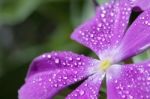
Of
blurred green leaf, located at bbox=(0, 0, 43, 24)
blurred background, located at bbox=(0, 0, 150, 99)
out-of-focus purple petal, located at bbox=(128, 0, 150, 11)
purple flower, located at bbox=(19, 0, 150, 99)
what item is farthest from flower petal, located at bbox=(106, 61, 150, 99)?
blurred green leaf, located at bbox=(0, 0, 43, 24)

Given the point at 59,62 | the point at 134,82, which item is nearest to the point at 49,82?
the point at 59,62

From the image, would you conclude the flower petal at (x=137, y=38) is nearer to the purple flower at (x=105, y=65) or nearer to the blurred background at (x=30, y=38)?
the purple flower at (x=105, y=65)

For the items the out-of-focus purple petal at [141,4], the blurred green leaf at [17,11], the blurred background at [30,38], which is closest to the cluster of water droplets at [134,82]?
the out-of-focus purple petal at [141,4]

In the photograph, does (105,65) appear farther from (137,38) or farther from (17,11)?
(17,11)

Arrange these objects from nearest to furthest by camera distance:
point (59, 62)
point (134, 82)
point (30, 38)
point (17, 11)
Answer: point (134, 82)
point (59, 62)
point (17, 11)
point (30, 38)

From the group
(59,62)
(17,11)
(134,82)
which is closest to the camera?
(134,82)

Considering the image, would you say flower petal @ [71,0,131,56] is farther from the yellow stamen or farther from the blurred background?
the blurred background
